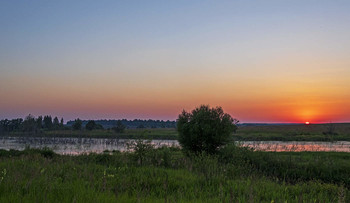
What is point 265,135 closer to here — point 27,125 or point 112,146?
point 112,146

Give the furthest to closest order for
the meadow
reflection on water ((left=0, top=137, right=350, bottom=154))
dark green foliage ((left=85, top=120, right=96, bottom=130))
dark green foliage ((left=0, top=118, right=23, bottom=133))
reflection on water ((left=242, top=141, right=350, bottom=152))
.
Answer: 1. dark green foliage ((left=0, top=118, right=23, bottom=133))
2. dark green foliage ((left=85, top=120, right=96, bottom=130))
3. the meadow
4. reflection on water ((left=0, top=137, right=350, bottom=154))
5. reflection on water ((left=242, top=141, right=350, bottom=152))

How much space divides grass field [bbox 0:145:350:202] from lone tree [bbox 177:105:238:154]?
160cm

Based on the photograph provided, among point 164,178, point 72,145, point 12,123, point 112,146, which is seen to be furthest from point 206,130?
point 12,123

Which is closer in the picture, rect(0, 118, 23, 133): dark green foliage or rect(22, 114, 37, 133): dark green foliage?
rect(22, 114, 37, 133): dark green foliage

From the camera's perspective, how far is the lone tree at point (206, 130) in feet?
84.4

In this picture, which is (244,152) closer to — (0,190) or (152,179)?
(152,179)

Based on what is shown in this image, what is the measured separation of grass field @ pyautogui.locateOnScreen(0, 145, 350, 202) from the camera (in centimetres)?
640

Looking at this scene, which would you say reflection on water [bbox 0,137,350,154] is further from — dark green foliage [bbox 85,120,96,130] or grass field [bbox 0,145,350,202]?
dark green foliage [bbox 85,120,96,130]

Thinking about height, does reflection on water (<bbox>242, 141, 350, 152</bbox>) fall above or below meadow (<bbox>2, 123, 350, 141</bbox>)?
below

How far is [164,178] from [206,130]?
15.4m

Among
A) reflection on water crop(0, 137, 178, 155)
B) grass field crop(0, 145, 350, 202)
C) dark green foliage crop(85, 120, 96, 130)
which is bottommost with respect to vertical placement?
reflection on water crop(0, 137, 178, 155)

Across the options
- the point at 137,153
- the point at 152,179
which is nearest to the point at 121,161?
the point at 137,153

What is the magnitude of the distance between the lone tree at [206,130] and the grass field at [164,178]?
160cm

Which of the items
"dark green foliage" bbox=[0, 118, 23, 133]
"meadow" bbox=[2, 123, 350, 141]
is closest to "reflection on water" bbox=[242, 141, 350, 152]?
"meadow" bbox=[2, 123, 350, 141]
